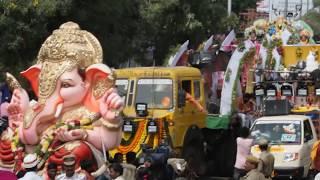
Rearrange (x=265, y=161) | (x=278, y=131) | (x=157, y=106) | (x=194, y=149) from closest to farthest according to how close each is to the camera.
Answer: (x=265, y=161)
(x=157, y=106)
(x=194, y=149)
(x=278, y=131)

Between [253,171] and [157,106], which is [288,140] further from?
[253,171]

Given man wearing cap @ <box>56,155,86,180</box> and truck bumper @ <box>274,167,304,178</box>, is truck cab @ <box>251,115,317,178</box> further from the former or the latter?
man wearing cap @ <box>56,155,86,180</box>

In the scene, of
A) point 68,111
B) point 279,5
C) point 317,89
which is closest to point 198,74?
point 317,89

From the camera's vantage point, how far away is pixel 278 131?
56.6 ft

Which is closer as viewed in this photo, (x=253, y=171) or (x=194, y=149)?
(x=253, y=171)

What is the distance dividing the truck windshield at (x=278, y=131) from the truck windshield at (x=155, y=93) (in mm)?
2326

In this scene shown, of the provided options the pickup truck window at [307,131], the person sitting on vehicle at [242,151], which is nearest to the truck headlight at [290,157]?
the pickup truck window at [307,131]

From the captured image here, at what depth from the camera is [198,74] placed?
17.0m

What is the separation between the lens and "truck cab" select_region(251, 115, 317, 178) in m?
16.7

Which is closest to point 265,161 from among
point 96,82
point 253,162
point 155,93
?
point 253,162

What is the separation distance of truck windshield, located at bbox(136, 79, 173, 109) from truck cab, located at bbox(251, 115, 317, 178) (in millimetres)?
2161

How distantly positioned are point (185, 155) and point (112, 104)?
511 cm

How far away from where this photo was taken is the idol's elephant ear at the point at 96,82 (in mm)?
11680

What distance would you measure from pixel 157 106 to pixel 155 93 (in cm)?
28
